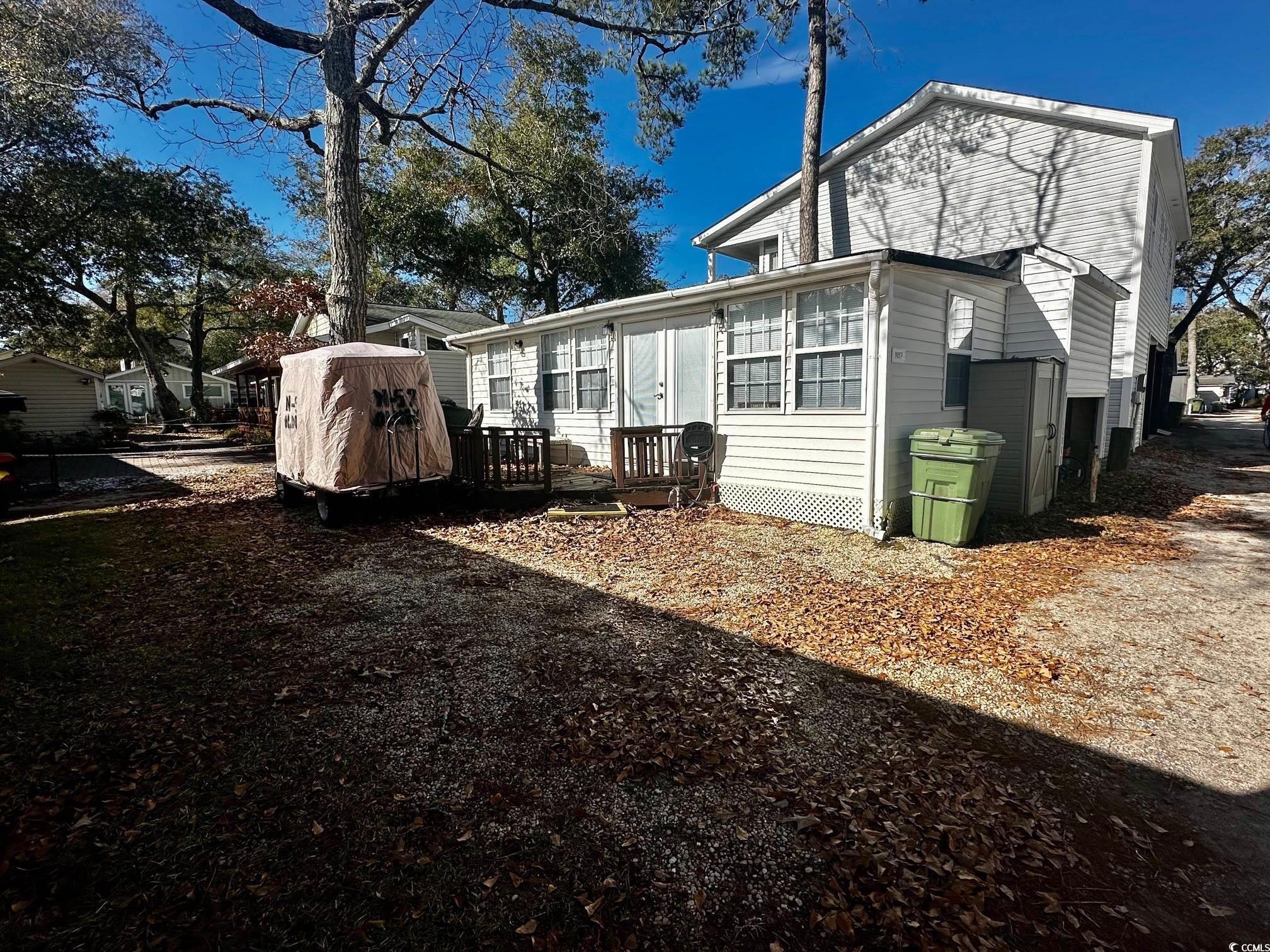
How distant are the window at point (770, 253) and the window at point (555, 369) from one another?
6737 millimetres

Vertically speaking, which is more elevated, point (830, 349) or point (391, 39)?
point (391, 39)

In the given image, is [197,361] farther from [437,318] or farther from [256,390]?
[437,318]

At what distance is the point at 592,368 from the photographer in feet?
33.9

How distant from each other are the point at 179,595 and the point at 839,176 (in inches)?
604

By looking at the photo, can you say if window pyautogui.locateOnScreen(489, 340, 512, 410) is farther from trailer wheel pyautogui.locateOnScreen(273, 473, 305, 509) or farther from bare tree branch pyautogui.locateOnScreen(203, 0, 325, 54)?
bare tree branch pyautogui.locateOnScreen(203, 0, 325, 54)

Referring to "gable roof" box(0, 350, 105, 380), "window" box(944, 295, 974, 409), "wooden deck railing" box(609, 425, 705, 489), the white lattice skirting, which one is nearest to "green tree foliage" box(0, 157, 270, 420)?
"gable roof" box(0, 350, 105, 380)

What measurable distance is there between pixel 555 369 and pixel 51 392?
66.6 feet

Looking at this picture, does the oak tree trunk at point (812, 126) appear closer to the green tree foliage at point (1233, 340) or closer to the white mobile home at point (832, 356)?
the white mobile home at point (832, 356)

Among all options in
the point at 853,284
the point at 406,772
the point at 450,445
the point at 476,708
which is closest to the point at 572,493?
the point at 450,445

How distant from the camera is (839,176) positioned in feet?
45.8

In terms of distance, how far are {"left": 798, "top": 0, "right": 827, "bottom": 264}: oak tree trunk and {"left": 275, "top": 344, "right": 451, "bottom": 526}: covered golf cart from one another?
8.35 metres

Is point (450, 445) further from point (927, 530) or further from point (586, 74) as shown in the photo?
point (586, 74)

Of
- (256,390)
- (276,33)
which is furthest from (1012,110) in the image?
(256,390)

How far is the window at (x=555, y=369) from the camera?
10953 mm
